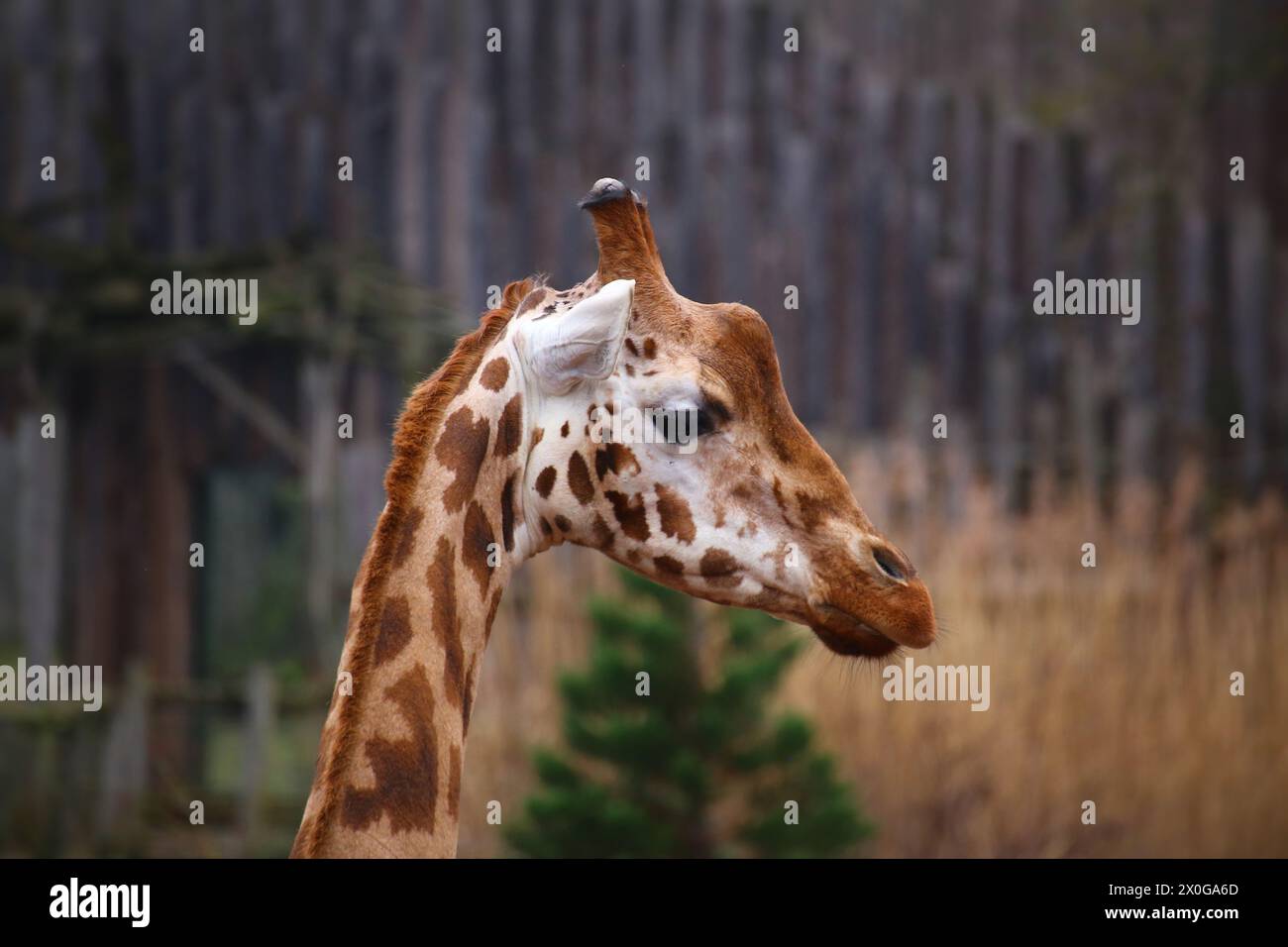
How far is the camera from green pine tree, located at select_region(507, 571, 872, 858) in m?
6.82

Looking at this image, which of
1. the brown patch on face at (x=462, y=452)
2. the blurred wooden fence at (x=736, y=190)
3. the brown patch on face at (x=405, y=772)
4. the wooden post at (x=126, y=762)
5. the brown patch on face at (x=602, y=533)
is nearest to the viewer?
the brown patch on face at (x=405, y=772)

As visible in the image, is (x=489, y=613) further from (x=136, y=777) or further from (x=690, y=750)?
(x=136, y=777)

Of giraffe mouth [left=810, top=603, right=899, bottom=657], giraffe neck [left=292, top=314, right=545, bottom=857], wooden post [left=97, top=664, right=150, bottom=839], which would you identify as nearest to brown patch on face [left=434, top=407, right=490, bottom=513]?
giraffe neck [left=292, top=314, right=545, bottom=857]

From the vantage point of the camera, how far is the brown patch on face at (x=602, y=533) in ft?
9.90

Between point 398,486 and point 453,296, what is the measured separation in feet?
22.3

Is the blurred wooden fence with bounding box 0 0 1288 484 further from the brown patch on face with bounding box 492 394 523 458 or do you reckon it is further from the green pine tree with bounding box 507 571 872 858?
the brown patch on face with bounding box 492 394 523 458

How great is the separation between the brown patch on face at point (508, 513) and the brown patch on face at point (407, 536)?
0.19 metres

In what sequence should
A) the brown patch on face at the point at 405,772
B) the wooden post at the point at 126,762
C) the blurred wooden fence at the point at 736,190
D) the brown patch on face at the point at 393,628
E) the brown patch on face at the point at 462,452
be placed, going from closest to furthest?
the brown patch on face at the point at 405,772 < the brown patch on face at the point at 393,628 < the brown patch on face at the point at 462,452 < the wooden post at the point at 126,762 < the blurred wooden fence at the point at 736,190

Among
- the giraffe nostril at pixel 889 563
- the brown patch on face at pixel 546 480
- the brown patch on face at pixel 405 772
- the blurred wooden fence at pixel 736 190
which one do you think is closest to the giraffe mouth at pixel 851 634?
the giraffe nostril at pixel 889 563

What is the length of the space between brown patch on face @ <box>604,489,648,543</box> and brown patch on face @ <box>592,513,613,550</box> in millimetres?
31

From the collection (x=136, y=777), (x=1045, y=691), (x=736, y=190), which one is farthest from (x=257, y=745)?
(x=736, y=190)

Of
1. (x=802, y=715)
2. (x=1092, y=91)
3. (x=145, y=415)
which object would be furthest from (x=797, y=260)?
(x=1092, y=91)

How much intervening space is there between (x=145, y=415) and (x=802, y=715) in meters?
5.12

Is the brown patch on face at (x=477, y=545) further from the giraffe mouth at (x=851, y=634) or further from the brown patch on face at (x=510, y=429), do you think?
the giraffe mouth at (x=851, y=634)
